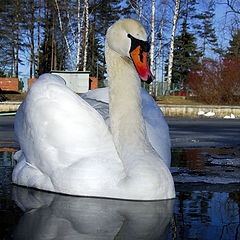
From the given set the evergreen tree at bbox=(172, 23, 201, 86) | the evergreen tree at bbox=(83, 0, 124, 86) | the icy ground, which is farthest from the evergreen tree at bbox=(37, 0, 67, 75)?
the icy ground

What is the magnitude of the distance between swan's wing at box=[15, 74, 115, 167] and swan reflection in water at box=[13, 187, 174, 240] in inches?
16.1

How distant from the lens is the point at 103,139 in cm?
486

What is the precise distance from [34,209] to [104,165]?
702mm

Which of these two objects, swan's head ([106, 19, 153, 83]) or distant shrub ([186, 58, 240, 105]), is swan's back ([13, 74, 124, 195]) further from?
distant shrub ([186, 58, 240, 105])

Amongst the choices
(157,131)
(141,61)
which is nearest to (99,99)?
(157,131)

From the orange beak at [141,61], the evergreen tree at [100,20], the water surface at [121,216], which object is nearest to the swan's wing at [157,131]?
the water surface at [121,216]

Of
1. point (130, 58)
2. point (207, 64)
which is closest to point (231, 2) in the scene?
point (207, 64)

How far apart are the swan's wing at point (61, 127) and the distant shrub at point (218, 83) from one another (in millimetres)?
24159

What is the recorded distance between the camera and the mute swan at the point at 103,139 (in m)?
4.38

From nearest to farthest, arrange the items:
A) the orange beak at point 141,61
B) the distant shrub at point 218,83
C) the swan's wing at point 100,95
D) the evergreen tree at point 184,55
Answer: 1. the orange beak at point 141,61
2. the swan's wing at point 100,95
3. the distant shrub at point 218,83
4. the evergreen tree at point 184,55

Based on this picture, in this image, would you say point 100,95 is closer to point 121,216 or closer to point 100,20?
point 121,216

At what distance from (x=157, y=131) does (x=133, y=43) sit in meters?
1.26

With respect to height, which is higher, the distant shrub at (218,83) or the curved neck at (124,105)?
the curved neck at (124,105)

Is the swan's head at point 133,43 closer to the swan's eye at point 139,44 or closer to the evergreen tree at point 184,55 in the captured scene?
the swan's eye at point 139,44
